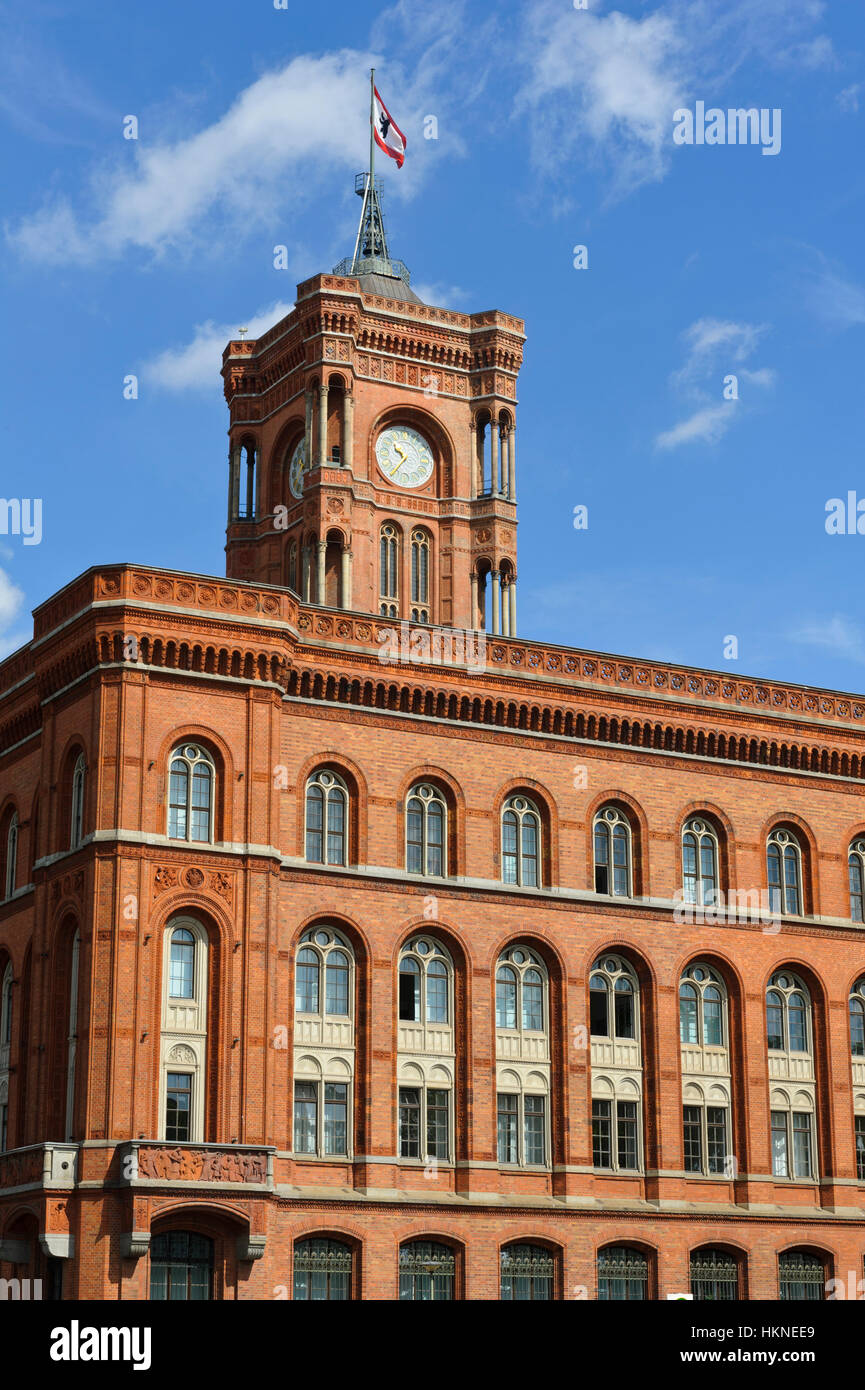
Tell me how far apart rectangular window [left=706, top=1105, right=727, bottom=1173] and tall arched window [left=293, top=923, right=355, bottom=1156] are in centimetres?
1014

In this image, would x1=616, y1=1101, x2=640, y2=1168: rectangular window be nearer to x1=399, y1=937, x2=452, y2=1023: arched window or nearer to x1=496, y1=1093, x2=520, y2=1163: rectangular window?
x1=496, y1=1093, x2=520, y2=1163: rectangular window

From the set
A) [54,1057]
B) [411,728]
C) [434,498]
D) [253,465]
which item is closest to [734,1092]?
[411,728]

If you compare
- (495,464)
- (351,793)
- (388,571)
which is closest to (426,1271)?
(351,793)

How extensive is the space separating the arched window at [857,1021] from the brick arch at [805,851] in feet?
8.68

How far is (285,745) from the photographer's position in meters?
44.4

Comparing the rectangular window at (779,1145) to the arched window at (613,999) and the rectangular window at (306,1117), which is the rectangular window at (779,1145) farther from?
the rectangular window at (306,1117)

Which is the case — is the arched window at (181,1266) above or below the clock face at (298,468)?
below

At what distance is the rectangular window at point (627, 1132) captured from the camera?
46.8 metres

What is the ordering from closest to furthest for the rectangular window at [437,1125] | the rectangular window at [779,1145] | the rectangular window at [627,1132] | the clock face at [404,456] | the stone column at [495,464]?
the rectangular window at [437,1125] < the rectangular window at [627,1132] < the rectangular window at [779,1145] < the clock face at [404,456] < the stone column at [495,464]

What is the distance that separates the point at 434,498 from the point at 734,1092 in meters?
34.4

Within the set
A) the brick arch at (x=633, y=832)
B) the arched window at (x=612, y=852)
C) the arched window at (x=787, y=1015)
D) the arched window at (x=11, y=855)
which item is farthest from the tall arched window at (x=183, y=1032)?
the arched window at (x=787, y=1015)

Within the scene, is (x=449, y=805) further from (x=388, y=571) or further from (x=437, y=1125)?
(x=388, y=571)
